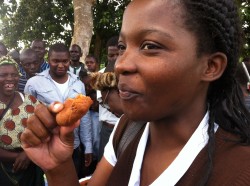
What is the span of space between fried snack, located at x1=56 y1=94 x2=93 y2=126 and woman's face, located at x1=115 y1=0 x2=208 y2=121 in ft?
0.57

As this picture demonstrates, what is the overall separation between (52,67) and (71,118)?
123 inches

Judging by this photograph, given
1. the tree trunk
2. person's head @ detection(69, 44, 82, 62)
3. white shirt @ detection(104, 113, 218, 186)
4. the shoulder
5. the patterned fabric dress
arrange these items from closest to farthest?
the shoulder, white shirt @ detection(104, 113, 218, 186), the patterned fabric dress, person's head @ detection(69, 44, 82, 62), the tree trunk

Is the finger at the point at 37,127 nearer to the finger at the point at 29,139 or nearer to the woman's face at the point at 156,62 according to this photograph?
the finger at the point at 29,139

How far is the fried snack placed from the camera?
1161 mm

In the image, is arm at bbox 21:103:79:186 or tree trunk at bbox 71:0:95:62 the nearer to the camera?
arm at bbox 21:103:79:186

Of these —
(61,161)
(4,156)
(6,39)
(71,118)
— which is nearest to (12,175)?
(4,156)

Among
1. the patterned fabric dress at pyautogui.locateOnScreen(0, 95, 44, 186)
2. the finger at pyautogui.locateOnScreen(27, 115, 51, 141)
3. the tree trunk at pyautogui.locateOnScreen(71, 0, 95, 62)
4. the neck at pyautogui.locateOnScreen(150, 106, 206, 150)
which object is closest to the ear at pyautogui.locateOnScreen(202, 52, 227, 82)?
the neck at pyautogui.locateOnScreen(150, 106, 206, 150)

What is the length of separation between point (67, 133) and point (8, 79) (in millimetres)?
2486

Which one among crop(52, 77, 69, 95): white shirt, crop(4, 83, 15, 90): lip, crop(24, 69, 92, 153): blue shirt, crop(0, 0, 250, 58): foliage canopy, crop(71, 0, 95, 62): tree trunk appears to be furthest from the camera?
crop(0, 0, 250, 58): foliage canopy

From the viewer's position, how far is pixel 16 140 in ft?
10.1

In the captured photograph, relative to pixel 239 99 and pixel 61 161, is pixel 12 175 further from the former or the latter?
pixel 239 99

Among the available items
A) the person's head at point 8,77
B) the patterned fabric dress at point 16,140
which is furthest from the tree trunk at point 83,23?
the patterned fabric dress at point 16,140

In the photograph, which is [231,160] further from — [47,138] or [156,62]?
[47,138]

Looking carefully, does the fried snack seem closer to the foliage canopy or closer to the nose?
the nose
